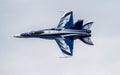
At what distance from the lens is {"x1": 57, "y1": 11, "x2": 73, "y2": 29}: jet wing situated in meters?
117

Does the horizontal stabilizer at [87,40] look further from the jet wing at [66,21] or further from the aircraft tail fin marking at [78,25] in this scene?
the jet wing at [66,21]

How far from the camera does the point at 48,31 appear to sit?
11700 cm

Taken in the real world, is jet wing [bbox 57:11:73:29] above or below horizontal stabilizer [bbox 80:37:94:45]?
above

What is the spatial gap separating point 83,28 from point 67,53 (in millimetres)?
6196

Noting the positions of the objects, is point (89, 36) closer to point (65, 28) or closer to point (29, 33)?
point (65, 28)

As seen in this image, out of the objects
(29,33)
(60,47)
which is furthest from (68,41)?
(29,33)

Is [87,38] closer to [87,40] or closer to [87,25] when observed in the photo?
[87,40]

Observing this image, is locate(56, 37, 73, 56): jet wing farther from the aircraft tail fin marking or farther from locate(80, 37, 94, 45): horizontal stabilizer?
the aircraft tail fin marking

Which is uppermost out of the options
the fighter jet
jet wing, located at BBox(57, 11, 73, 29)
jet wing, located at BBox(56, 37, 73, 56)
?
jet wing, located at BBox(57, 11, 73, 29)

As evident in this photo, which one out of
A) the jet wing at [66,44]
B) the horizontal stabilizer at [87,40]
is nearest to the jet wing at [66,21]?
the jet wing at [66,44]

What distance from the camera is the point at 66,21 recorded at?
11781cm

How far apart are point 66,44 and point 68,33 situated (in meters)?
2.35

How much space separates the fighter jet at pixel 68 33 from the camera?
11412 centimetres

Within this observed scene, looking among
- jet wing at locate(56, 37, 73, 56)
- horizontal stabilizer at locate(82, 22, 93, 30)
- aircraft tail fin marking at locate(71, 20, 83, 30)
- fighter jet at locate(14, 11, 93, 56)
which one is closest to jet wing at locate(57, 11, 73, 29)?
fighter jet at locate(14, 11, 93, 56)
